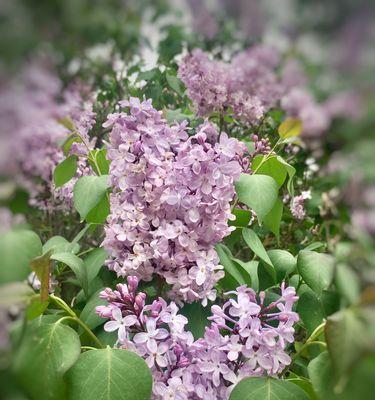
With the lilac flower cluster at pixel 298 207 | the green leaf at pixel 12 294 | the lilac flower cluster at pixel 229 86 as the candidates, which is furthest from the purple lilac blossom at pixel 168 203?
the lilac flower cluster at pixel 298 207

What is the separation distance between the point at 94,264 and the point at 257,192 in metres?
0.34

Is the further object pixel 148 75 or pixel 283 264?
pixel 148 75

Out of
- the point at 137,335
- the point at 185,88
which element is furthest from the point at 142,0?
the point at 185,88

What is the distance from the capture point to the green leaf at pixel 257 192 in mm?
1119

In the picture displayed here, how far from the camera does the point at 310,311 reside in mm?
1178

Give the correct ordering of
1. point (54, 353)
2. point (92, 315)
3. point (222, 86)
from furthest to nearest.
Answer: point (222, 86) < point (92, 315) < point (54, 353)

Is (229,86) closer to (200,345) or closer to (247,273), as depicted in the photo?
(247,273)

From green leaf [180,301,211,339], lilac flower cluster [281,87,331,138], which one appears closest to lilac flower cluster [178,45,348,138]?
green leaf [180,301,211,339]

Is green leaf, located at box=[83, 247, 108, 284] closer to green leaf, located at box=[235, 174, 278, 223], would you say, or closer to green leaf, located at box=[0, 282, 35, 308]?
green leaf, located at box=[235, 174, 278, 223]

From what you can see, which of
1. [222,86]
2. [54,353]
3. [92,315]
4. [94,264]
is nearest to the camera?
[54,353]

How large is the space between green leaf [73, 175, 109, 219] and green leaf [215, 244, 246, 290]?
24 centimetres

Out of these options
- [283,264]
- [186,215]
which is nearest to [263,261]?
[283,264]

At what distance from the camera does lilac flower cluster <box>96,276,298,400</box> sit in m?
0.94

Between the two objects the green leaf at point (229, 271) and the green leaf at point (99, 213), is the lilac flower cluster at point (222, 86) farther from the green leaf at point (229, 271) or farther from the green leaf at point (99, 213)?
the green leaf at point (229, 271)
